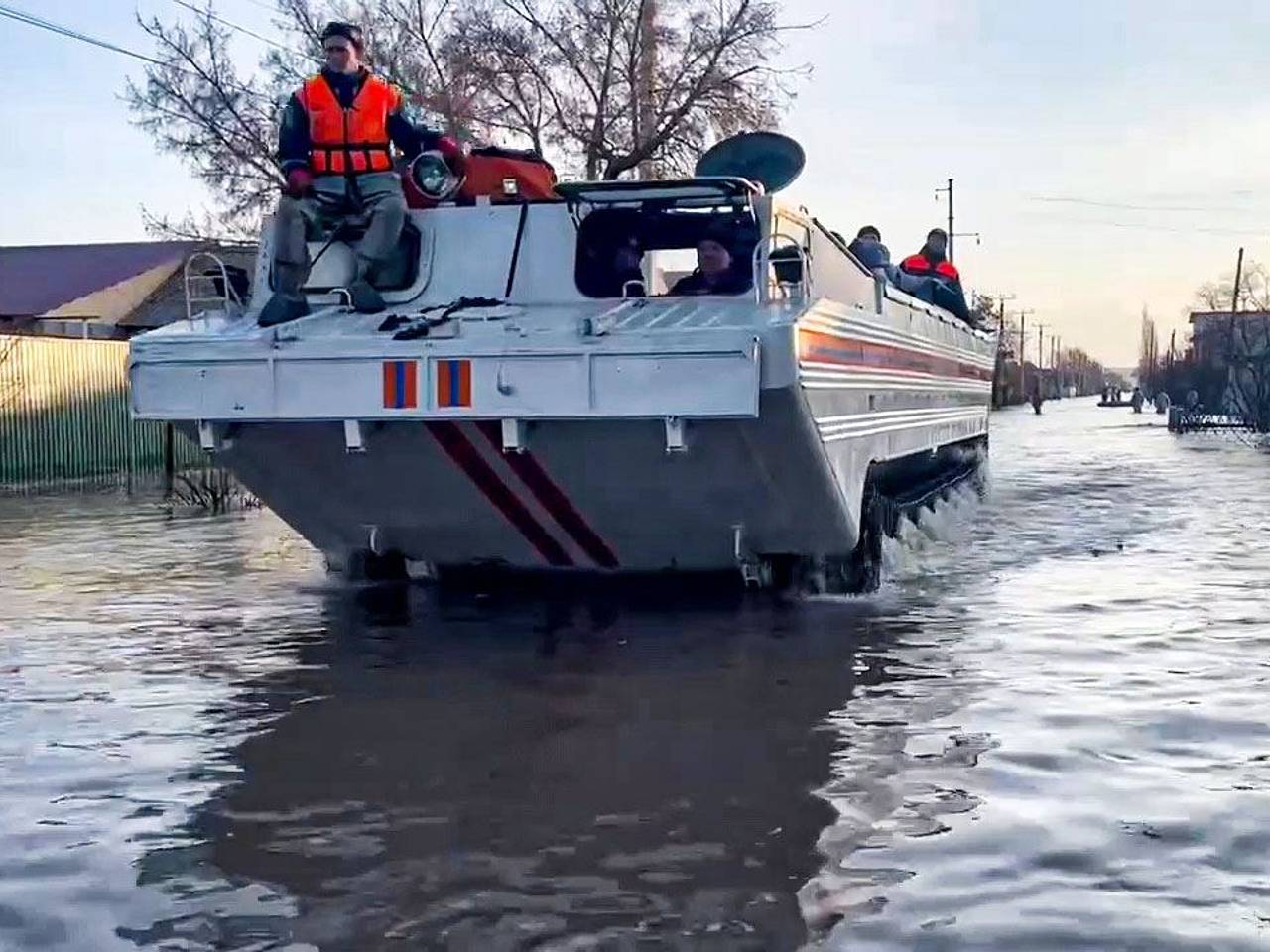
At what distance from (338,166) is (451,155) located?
0.70 meters

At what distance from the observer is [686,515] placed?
8109mm

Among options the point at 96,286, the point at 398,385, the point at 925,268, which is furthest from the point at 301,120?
the point at 96,286

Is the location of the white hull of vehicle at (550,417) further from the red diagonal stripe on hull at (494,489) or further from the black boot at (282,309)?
the black boot at (282,309)

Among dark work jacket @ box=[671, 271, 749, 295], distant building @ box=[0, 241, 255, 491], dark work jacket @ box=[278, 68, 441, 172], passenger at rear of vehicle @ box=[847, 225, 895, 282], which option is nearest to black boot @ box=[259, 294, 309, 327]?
dark work jacket @ box=[278, 68, 441, 172]

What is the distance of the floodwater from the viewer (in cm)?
397

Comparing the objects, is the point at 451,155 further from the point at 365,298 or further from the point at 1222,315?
the point at 1222,315

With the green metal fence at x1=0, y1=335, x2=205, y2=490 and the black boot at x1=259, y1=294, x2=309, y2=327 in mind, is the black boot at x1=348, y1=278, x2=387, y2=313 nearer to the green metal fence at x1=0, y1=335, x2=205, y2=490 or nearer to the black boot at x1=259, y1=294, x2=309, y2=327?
the black boot at x1=259, y1=294, x2=309, y2=327

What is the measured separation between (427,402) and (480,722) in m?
1.79

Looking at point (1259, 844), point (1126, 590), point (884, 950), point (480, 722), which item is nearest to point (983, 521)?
point (1126, 590)

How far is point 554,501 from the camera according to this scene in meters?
8.09

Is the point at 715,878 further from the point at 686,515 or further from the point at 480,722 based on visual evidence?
the point at 686,515

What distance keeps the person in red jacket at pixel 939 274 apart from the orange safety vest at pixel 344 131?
678cm

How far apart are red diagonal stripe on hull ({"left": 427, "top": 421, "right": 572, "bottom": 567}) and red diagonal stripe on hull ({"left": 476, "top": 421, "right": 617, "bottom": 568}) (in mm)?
120

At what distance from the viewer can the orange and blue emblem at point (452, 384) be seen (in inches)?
287
